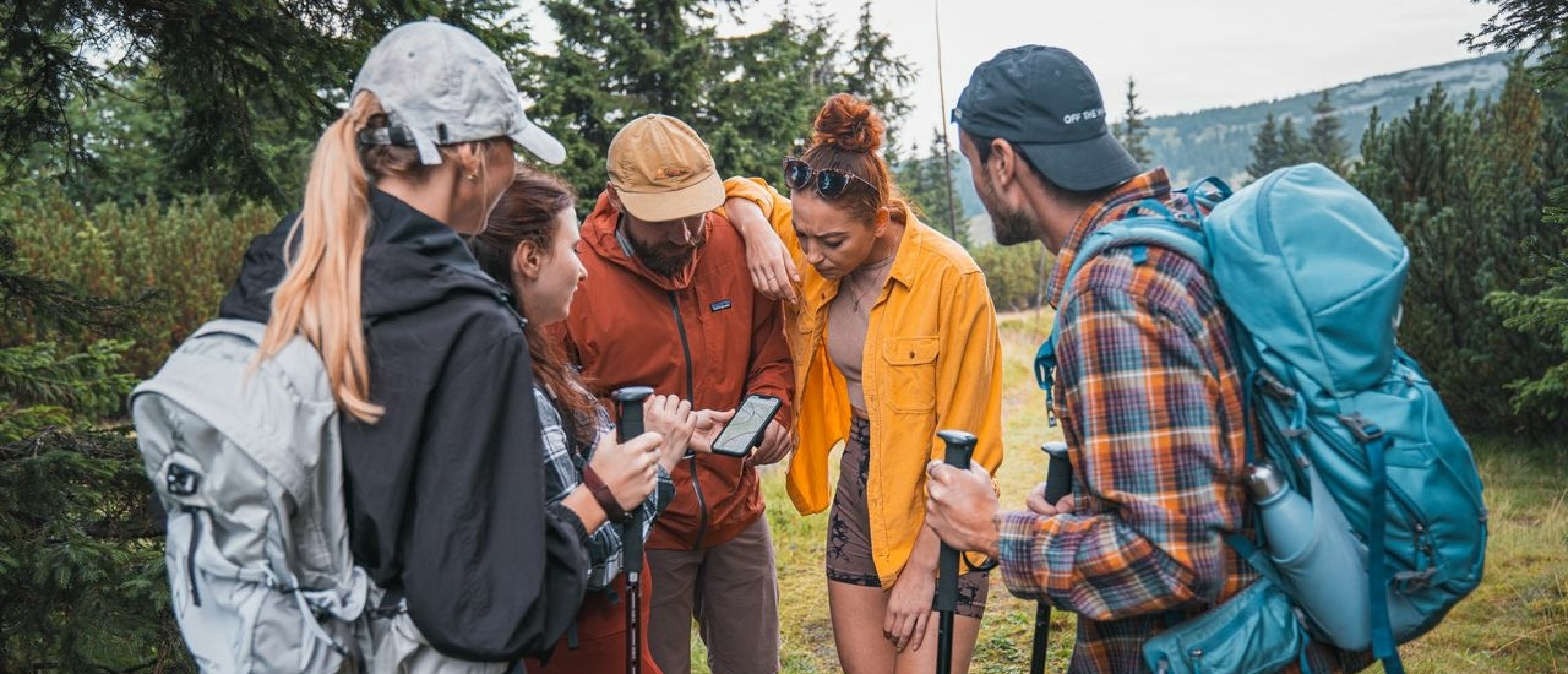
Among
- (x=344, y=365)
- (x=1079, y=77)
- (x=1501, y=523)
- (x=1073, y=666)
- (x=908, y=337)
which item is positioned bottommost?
(x=1501, y=523)

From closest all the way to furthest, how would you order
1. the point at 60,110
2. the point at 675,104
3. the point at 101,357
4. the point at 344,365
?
the point at 344,365
the point at 60,110
the point at 101,357
the point at 675,104

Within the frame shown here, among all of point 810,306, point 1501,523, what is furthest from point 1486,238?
point 810,306

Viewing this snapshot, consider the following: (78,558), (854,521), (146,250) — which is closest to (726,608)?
(854,521)

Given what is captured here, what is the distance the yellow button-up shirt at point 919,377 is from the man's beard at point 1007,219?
1010 millimetres

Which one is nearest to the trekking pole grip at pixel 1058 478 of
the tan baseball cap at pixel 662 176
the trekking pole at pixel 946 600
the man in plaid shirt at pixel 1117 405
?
the man in plaid shirt at pixel 1117 405

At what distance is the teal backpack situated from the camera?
1744 mm

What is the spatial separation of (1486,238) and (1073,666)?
10571 millimetres

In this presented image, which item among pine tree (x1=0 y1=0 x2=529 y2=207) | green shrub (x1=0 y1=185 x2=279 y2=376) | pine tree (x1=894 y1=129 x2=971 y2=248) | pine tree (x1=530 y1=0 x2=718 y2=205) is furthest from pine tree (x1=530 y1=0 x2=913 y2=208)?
pine tree (x1=894 y1=129 x2=971 y2=248)

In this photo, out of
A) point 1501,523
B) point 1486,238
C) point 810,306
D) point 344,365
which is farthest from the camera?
point 1486,238

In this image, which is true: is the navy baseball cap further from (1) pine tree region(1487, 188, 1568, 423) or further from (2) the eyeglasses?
(1) pine tree region(1487, 188, 1568, 423)

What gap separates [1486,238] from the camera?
1048 centimetres

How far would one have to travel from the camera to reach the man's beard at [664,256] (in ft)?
11.2

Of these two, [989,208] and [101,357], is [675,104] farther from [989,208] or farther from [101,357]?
[989,208]

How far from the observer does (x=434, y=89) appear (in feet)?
5.84
